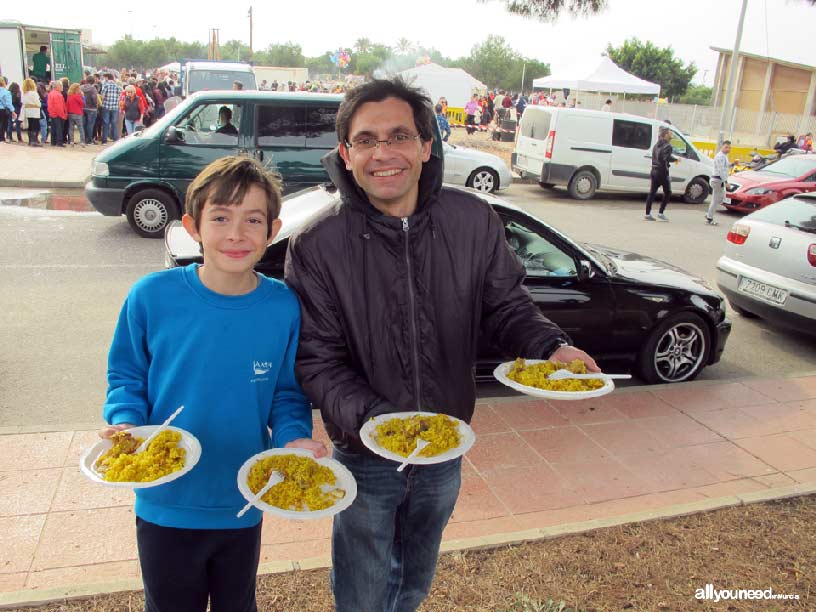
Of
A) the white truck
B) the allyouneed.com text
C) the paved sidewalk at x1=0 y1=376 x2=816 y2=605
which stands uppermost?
the white truck

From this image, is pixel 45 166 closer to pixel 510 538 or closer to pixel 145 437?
pixel 510 538

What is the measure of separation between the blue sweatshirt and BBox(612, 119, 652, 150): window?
52.4 ft

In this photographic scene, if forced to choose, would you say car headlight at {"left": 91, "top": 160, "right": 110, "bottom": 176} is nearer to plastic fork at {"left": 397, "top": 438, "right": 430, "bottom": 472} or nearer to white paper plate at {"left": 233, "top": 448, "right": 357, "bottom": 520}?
white paper plate at {"left": 233, "top": 448, "right": 357, "bottom": 520}

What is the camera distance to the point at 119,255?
9117mm

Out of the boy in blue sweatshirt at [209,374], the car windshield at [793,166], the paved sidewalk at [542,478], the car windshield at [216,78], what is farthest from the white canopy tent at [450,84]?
the boy in blue sweatshirt at [209,374]

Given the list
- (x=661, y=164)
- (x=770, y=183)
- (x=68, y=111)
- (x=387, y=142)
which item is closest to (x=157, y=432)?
(x=387, y=142)

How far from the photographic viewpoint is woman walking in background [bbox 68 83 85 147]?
18.2m

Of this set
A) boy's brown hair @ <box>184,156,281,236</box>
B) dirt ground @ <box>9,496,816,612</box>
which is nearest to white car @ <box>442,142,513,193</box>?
dirt ground @ <box>9,496,816,612</box>

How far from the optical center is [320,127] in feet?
33.1

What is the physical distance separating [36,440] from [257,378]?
9.66 ft

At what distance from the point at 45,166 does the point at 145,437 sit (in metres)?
16.2

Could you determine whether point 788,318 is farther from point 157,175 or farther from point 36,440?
point 157,175

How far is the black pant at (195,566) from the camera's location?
82.7 inches

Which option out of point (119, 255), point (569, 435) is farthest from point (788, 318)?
point (119, 255)
